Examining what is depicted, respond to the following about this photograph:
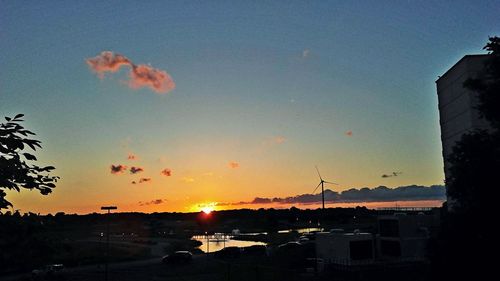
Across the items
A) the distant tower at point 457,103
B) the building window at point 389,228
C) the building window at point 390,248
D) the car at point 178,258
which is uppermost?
the distant tower at point 457,103

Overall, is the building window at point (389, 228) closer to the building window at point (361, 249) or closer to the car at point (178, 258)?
the building window at point (361, 249)

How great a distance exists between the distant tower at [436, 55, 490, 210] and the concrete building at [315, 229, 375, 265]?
12.1 m

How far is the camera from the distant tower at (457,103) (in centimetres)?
5312

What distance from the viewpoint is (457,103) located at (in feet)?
189

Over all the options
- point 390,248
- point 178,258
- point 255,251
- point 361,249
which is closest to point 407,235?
point 390,248

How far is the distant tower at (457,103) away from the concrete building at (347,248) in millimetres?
12088

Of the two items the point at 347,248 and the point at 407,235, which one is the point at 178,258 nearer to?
the point at 347,248

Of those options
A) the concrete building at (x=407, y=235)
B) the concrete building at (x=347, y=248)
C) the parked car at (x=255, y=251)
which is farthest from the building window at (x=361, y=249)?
the parked car at (x=255, y=251)

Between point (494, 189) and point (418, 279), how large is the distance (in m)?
29.9

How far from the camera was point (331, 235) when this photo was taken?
206 ft

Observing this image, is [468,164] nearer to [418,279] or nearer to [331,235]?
[418,279]

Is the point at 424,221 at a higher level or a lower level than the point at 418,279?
higher

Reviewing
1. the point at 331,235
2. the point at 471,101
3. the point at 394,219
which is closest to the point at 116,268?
the point at 331,235

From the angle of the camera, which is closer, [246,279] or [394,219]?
[246,279]
